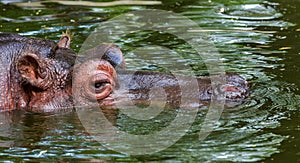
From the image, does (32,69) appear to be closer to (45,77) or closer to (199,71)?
(45,77)

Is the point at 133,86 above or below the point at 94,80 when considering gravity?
below

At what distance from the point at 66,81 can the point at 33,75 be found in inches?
15.5

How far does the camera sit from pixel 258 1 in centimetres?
1519

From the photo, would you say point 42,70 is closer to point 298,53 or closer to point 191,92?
point 191,92

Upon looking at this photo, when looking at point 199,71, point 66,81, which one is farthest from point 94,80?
point 199,71

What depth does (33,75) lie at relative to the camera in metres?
8.48

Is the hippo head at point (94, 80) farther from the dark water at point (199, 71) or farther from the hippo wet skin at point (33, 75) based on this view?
the dark water at point (199, 71)

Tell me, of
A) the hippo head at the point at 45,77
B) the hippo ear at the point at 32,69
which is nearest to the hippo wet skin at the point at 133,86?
the hippo head at the point at 45,77

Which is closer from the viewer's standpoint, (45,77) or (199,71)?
(45,77)

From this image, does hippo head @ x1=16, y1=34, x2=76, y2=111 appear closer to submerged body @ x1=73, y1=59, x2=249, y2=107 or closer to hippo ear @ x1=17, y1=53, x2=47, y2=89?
hippo ear @ x1=17, y1=53, x2=47, y2=89

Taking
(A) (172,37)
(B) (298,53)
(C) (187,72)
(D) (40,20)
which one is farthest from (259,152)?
(D) (40,20)

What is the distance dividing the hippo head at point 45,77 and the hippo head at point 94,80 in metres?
0.11

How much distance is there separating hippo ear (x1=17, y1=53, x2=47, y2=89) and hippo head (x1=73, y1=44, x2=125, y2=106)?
1.24 feet

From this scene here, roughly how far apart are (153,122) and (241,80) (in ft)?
4.02
